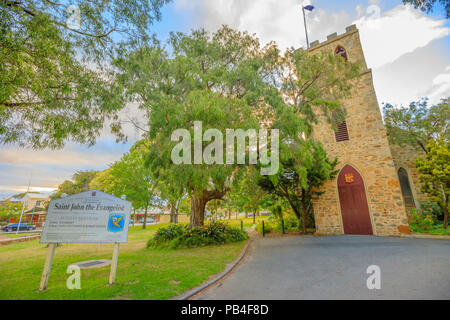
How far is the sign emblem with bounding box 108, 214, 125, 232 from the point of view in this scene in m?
4.10

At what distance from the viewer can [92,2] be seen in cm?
444

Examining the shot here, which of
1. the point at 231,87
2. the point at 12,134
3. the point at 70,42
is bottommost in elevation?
the point at 12,134

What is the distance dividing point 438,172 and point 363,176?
2.89 m

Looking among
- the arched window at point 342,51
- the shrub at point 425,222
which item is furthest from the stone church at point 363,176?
the shrub at point 425,222

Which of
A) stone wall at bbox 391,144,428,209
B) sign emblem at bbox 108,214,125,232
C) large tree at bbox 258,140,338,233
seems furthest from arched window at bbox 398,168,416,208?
sign emblem at bbox 108,214,125,232

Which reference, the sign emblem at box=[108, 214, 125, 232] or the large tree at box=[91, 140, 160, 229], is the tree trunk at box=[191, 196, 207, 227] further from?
the large tree at box=[91, 140, 160, 229]

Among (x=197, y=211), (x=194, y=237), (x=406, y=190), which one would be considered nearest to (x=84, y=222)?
(x=194, y=237)

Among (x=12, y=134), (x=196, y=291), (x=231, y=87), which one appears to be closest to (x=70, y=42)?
(x=12, y=134)

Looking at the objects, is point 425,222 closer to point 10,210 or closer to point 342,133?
point 342,133

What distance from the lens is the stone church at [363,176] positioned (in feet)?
33.0

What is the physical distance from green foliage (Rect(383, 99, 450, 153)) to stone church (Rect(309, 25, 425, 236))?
129 centimetres

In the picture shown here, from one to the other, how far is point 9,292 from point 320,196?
12.8m
